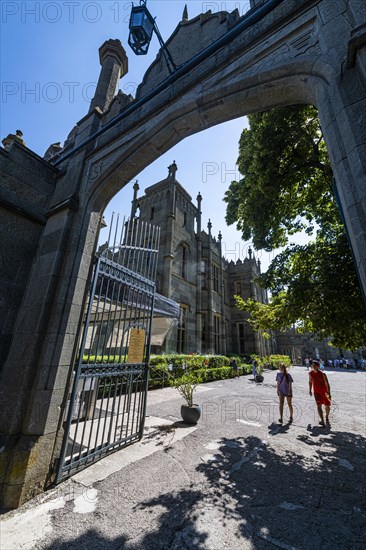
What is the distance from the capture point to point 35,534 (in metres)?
2.19

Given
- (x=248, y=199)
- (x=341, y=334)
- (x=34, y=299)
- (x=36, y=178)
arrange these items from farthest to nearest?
1. (x=248, y=199)
2. (x=341, y=334)
3. (x=36, y=178)
4. (x=34, y=299)

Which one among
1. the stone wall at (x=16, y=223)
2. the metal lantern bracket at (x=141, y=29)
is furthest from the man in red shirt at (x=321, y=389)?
the metal lantern bracket at (x=141, y=29)

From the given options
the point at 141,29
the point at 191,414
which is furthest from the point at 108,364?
the point at 141,29

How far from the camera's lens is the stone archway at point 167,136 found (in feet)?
6.18

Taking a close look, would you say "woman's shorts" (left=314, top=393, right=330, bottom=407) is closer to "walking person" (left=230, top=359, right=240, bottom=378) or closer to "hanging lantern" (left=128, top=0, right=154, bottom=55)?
"hanging lantern" (left=128, top=0, right=154, bottom=55)

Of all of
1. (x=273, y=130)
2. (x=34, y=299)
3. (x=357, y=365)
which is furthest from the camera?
(x=357, y=365)

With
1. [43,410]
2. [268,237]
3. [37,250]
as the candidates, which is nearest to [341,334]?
[268,237]

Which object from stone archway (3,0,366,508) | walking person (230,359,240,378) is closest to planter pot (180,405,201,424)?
stone archway (3,0,366,508)

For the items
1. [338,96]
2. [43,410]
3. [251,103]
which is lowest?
[43,410]

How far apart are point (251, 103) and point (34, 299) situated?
3.95m

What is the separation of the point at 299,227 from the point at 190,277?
11.2 meters

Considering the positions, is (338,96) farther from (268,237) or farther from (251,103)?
(268,237)

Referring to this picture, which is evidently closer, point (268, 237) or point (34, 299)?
point (34, 299)

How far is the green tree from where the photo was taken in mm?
4812
